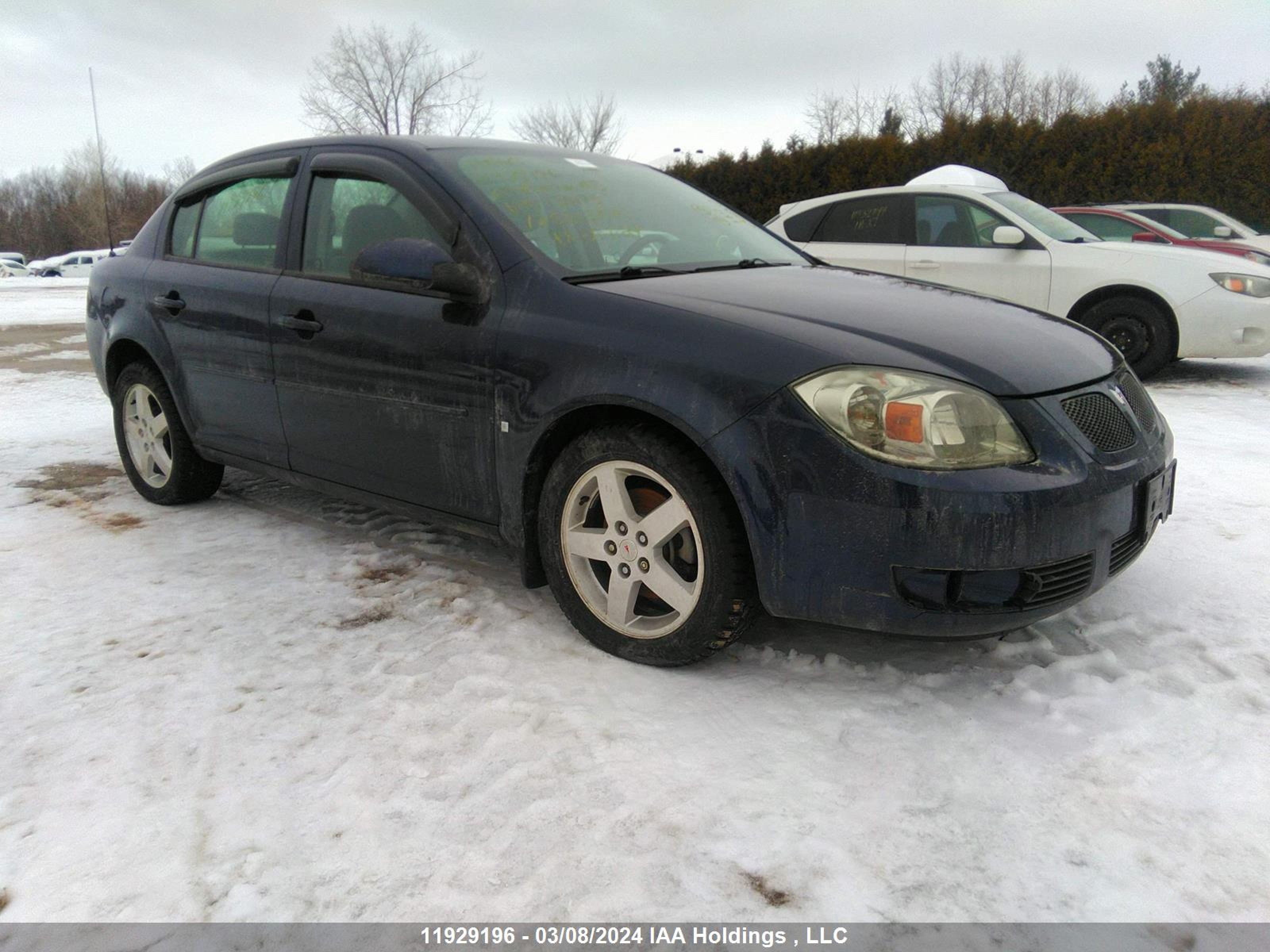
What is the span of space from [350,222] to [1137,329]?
6.28m

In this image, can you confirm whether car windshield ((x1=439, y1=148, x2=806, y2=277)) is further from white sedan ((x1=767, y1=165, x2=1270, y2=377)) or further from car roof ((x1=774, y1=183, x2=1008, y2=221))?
car roof ((x1=774, y1=183, x2=1008, y2=221))

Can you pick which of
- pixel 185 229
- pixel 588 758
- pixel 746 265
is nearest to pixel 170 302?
pixel 185 229

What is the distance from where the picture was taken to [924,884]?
1873mm

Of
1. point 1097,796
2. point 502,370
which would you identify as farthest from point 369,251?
point 1097,796

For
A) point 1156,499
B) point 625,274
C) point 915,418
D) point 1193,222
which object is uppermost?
point 1193,222

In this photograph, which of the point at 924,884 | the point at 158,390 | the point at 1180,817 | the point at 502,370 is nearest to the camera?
the point at 924,884

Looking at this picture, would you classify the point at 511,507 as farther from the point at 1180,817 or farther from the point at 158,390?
the point at 158,390

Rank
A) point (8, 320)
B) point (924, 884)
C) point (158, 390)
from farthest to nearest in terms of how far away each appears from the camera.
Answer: point (8, 320) < point (158, 390) < point (924, 884)

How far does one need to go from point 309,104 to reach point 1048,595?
95.8 feet

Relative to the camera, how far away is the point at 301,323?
136 inches

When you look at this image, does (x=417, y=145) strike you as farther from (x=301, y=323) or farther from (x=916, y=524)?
(x=916, y=524)

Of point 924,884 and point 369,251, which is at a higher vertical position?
point 369,251

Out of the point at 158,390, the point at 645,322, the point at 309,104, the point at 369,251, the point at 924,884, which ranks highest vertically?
the point at 309,104

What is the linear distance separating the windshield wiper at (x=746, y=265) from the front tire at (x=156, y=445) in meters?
2.45
